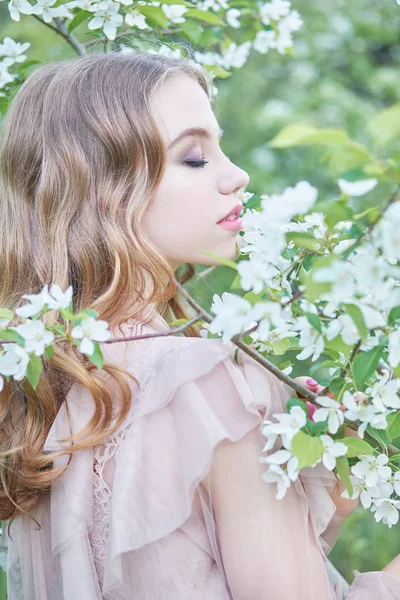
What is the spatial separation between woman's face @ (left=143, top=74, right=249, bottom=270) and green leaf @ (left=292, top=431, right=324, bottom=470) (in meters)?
0.45

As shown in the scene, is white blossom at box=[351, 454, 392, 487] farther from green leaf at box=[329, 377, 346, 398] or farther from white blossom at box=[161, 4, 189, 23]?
white blossom at box=[161, 4, 189, 23]

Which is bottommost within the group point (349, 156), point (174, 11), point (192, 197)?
point (192, 197)

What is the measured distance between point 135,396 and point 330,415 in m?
0.34

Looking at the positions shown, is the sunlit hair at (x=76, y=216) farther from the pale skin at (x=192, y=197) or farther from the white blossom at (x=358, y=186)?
the white blossom at (x=358, y=186)

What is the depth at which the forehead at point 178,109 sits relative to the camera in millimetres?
1367

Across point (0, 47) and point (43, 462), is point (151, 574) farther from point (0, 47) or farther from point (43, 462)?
point (0, 47)

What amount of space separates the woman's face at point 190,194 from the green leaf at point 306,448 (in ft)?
1.48

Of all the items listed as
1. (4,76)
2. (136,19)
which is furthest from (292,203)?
(4,76)

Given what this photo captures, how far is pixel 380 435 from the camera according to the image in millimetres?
1100

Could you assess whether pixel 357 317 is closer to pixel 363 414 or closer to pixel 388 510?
pixel 363 414

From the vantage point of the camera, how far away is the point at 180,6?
5.61 feet

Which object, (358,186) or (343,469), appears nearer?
(358,186)

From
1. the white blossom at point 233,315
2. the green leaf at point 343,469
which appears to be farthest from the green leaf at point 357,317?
the green leaf at point 343,469

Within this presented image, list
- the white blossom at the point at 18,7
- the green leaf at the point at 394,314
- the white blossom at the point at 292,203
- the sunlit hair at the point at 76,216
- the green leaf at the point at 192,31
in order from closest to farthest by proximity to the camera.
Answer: the white blossom at the point at 292,203 → the green leaf at the point at 394,314 → the sunlit hair at the point at 76,216 → the white blossom at the point at 18,7 → the green leaf at the point at 192,31
